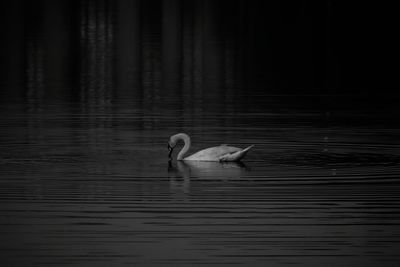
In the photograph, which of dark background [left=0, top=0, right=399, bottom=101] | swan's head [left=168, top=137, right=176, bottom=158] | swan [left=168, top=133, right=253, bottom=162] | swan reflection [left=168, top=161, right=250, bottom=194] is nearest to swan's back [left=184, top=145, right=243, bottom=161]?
swan [left=168, top=133, right=253, bottom=162]

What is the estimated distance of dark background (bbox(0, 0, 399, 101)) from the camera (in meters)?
51.8

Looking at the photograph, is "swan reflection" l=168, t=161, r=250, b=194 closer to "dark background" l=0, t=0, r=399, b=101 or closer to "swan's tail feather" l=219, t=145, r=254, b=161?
"swan's tail feather" l=219, t=145, r=254, b=161

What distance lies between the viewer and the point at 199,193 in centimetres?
2402

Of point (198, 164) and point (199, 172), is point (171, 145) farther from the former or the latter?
point (199, 172)

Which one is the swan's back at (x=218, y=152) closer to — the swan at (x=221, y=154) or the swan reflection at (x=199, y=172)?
the swan at (x=221, y=154)

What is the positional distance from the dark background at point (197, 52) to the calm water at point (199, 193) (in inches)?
461

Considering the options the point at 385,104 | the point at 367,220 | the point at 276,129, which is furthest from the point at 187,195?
the point at 385,104

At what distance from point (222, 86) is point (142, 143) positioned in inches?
806

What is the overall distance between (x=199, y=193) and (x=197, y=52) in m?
48.7

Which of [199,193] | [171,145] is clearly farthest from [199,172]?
[199,193]

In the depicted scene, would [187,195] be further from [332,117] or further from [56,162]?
[332,117]

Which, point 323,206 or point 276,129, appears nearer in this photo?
point 323,206

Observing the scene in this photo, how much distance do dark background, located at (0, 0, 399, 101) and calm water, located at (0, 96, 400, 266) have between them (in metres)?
11.7

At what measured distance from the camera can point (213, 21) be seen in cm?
10931
